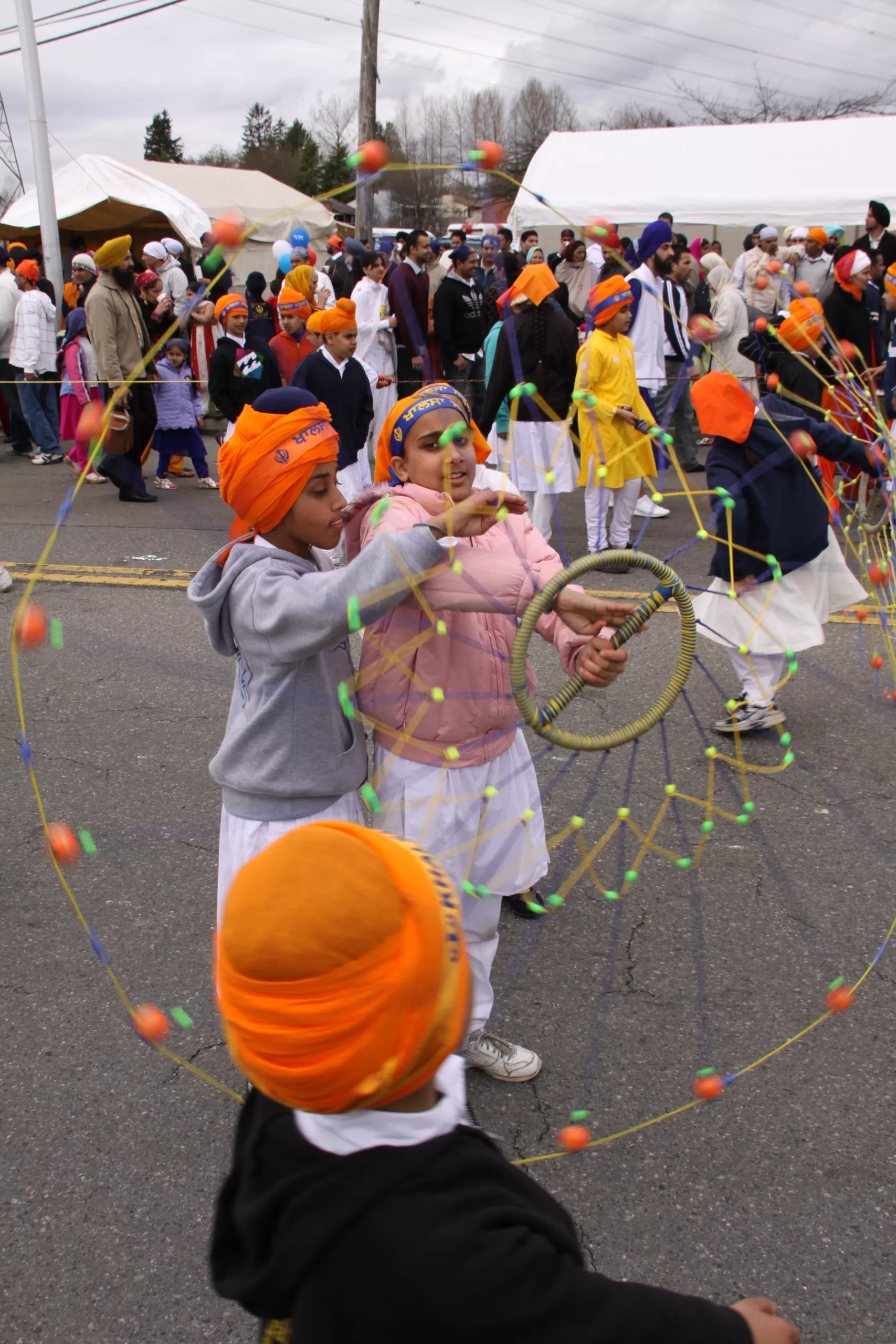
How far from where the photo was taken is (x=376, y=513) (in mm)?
2168

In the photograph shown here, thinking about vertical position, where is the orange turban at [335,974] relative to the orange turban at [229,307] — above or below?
below

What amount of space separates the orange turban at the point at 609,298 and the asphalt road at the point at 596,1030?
1804mm

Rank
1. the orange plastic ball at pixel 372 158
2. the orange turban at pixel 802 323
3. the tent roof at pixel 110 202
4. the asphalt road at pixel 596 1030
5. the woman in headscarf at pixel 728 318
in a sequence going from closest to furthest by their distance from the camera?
the orange plastic ball at pixel 372 158, the asphalt road at pixel 596 1030, the orange turban at pixel 802 323, the woman in headscarf at pixel 728 318, the tent roof at pixel 110 202

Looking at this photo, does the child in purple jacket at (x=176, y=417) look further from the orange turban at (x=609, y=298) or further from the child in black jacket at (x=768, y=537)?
the child in black jacket at (x=768, y=537)

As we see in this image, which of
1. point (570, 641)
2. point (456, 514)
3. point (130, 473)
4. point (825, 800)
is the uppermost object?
point (456, 514)

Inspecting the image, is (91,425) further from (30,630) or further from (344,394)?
(344,394)

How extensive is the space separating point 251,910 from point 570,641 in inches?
50.4

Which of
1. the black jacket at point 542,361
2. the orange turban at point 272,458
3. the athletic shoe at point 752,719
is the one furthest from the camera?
the black jacket at point 542,361

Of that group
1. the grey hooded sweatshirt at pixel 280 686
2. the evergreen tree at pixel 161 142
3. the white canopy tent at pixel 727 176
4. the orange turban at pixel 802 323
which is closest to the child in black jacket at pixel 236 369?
the orange turban at pixel 802 323

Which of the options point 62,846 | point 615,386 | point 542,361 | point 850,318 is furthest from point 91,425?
point 850,318

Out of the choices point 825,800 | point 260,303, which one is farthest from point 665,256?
point 825,800

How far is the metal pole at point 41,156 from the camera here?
13086mm

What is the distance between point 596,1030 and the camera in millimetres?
2910

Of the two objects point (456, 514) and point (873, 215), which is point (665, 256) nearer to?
point (873, 215)
